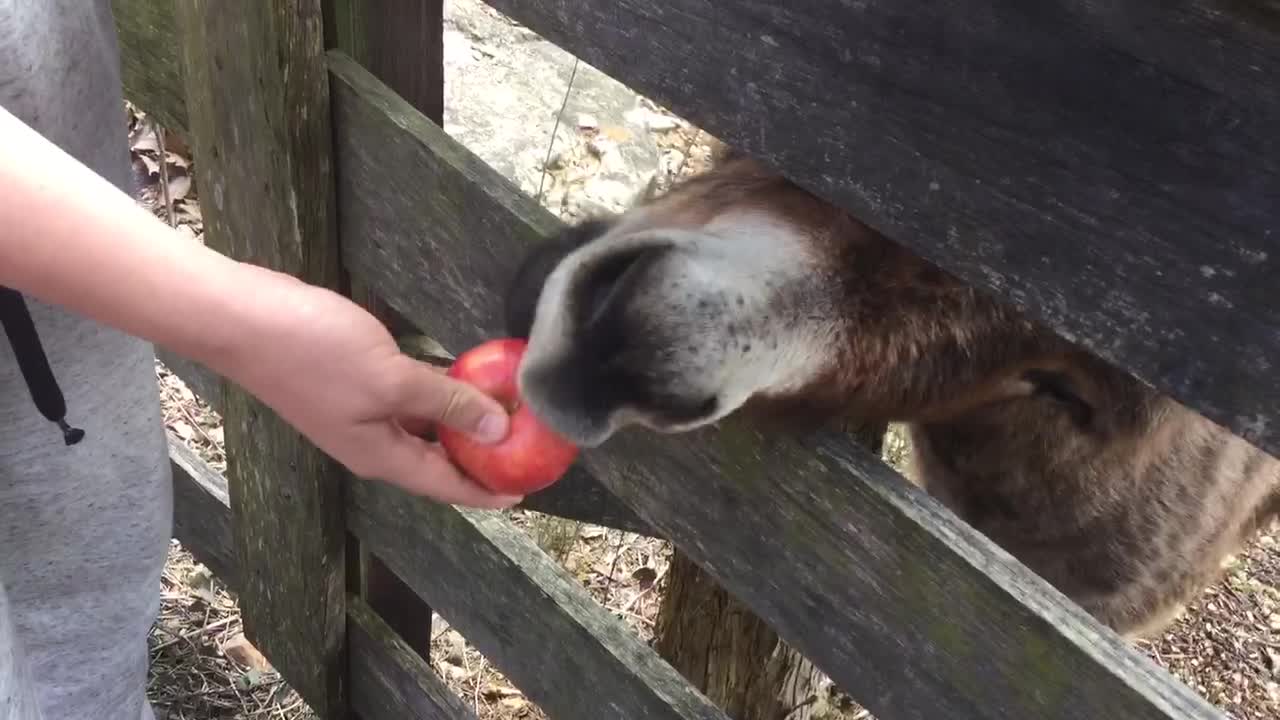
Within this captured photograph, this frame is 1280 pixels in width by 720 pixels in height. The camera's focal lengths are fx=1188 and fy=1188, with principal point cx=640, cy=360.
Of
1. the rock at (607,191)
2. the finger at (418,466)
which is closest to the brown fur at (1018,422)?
the finger at (418,466)

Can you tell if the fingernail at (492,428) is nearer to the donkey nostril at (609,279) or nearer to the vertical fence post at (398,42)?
the donkey nostril at (609,279)

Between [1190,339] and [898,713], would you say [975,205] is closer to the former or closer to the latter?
[1190,339]

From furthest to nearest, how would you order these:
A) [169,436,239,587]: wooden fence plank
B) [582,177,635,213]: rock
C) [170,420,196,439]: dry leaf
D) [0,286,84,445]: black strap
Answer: [582,177,635,213]: rock
[170,420,196,439]: dry leaf
[169,436,239,587]: wooden fence plank
[0,286,84,445]: black strap

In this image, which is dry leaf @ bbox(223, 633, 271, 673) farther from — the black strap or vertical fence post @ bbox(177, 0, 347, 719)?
the black strap

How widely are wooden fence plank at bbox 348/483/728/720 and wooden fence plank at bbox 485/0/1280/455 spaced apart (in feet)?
3.50

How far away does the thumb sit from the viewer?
140 cm

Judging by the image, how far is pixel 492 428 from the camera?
1.41 meters

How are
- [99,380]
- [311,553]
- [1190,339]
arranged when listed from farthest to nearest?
[311,553]
[99,380]
[1190,339]

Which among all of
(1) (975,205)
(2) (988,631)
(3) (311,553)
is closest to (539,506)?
(3) (311,553)

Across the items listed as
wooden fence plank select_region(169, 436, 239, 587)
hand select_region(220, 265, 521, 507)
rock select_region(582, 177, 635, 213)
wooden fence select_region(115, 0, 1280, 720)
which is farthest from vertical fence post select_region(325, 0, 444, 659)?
rock select_region(582, 177, 635, 213)

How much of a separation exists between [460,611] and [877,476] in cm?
119

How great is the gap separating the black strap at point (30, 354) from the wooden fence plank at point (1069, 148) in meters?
1.11

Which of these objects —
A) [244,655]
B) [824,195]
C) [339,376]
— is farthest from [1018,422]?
[244,655]

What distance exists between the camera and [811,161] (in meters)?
1.26
